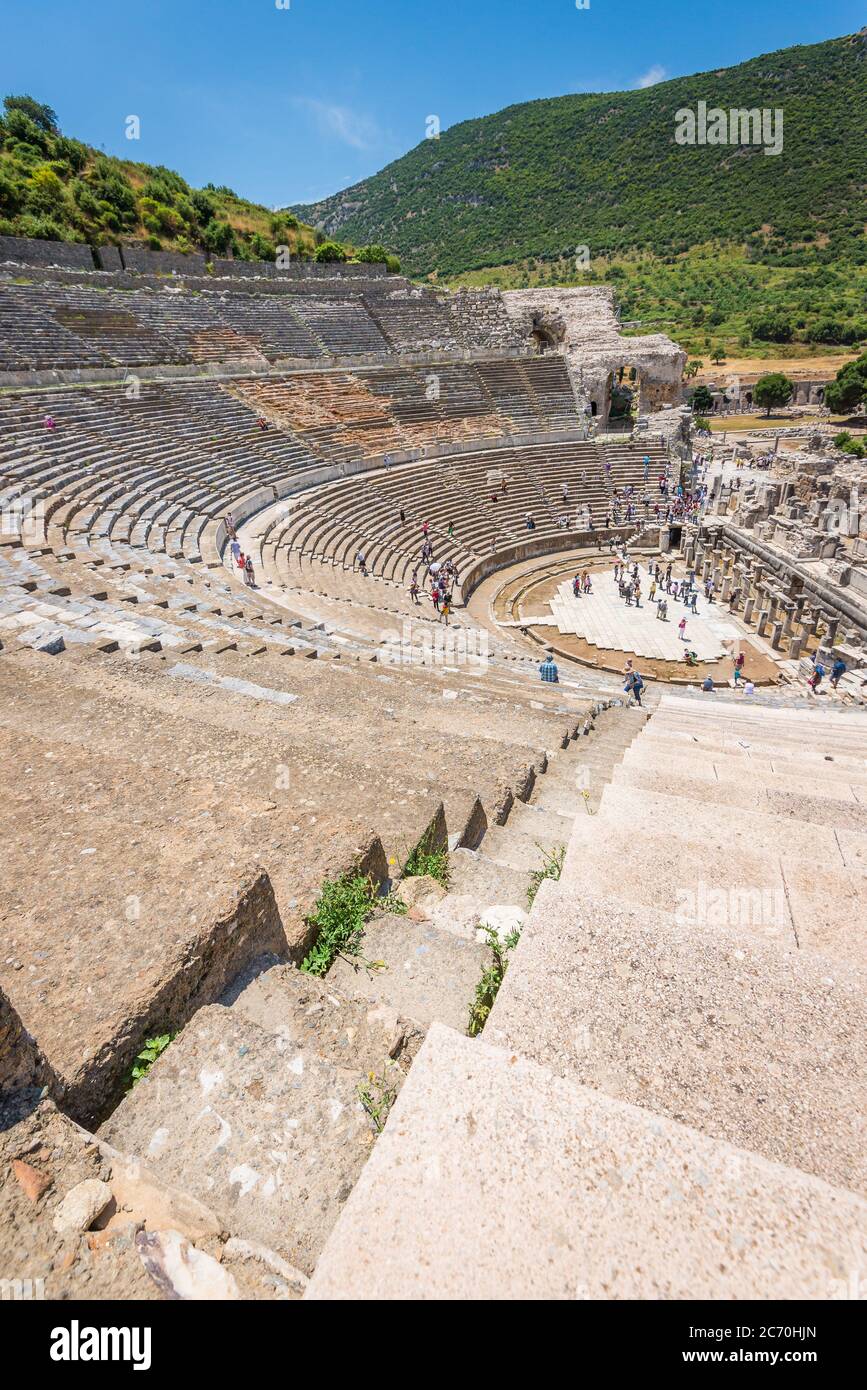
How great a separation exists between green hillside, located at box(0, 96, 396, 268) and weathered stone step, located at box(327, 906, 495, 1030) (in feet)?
142

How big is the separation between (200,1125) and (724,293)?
93972mm

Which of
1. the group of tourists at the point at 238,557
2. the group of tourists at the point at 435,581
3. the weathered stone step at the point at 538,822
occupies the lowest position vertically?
the weathered stone step at the point at 538,822

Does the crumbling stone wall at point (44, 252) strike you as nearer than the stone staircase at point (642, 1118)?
No

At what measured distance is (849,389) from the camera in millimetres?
46469

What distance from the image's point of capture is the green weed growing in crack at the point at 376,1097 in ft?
6.84

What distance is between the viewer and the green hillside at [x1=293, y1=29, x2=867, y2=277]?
3312 inches

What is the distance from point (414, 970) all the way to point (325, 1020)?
589 mm

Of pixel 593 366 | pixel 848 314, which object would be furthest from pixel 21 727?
pixel 848 314

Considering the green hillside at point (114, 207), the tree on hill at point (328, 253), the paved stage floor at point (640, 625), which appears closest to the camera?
the paved stage floor at point (640, 625)

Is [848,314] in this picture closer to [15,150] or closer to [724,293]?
[724,293]

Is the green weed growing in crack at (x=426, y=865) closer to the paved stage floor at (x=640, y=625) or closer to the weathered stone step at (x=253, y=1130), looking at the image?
the weathered stone step at (x=253, y=1130)

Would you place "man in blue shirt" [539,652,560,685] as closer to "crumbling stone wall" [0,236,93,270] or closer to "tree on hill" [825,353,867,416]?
"crumbling stone wall" [0,236,93,270]

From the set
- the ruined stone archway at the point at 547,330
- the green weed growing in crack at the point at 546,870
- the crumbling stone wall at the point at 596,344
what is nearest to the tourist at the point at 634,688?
the green weed growing in crack at the point at 546,870

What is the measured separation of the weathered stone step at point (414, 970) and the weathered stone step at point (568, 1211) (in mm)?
889
